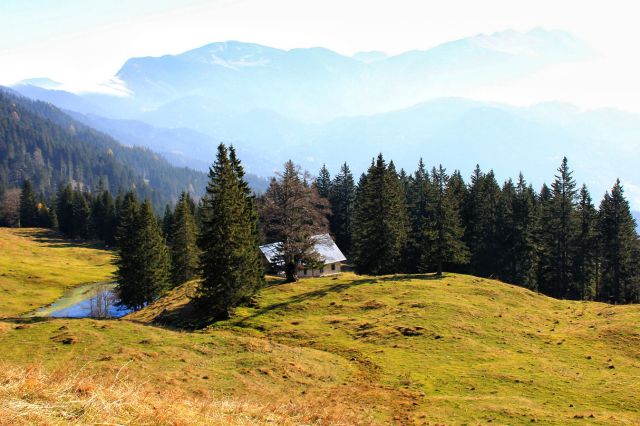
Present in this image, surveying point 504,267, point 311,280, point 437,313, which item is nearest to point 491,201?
point 504,267

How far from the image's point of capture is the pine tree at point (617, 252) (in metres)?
75.8

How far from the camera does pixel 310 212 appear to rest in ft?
196

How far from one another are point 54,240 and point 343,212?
96373 millimetres

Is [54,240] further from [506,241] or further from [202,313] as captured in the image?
[506,241]

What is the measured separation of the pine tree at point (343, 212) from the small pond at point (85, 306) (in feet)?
171

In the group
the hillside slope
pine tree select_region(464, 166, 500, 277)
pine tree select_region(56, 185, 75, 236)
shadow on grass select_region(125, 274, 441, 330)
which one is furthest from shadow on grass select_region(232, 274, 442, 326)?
pine tree select_region(56, 185, 75, 236)

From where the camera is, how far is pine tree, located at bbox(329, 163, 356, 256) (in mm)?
117250

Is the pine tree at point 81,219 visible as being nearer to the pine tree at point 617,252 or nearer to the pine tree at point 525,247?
the pine tree at point 525,247

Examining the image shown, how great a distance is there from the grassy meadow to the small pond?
25.9 m

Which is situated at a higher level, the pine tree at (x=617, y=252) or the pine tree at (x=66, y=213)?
the pine tree at (x=66, y=213)

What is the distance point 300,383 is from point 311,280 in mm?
34258

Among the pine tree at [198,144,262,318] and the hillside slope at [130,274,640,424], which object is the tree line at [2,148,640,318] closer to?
the pine tree at [198,144,262,318]

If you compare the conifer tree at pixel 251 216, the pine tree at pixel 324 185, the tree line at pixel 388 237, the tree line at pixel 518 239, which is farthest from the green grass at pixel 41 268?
the pine tree at pixel 324 185

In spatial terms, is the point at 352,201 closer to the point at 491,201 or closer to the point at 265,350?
the point at 491,201
